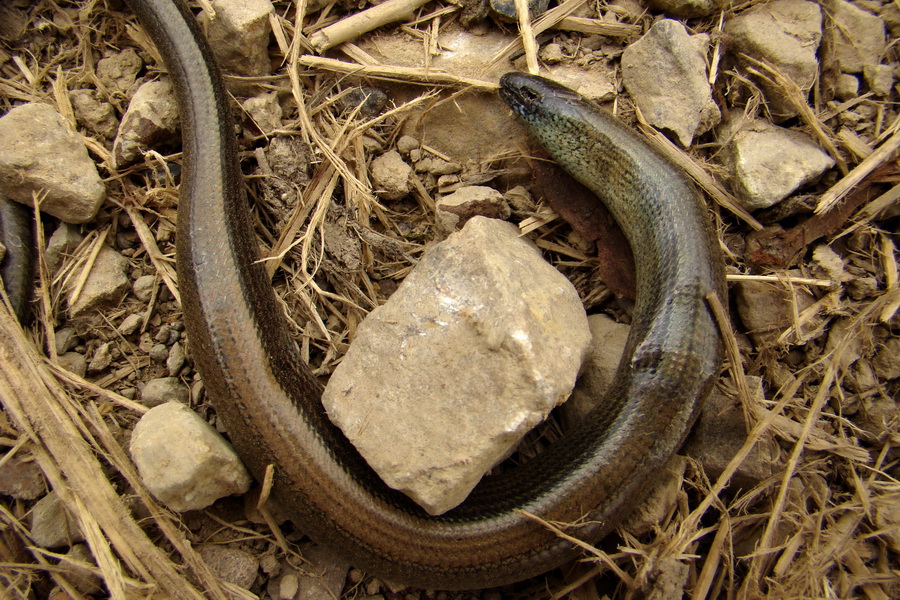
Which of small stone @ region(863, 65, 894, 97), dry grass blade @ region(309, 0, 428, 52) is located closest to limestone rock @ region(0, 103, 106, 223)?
dry grass blade @ region(309, 0, 428, 52)

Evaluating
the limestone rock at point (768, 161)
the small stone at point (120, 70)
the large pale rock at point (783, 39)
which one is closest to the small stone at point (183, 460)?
the small stone at point (120, 70)

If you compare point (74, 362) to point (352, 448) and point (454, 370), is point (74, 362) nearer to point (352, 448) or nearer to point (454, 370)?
point (352, 448)

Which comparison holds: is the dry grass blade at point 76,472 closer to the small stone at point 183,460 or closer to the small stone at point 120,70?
the small stone at point 183,460

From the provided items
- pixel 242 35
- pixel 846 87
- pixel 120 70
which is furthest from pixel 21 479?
pixel 846 87

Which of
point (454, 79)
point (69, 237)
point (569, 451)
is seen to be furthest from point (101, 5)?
point (569, 451)

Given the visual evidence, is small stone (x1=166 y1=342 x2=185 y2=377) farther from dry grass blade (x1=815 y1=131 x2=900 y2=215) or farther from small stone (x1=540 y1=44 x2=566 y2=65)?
dry grass blade (x1=815 y1=131 x2=900 y2=215)
